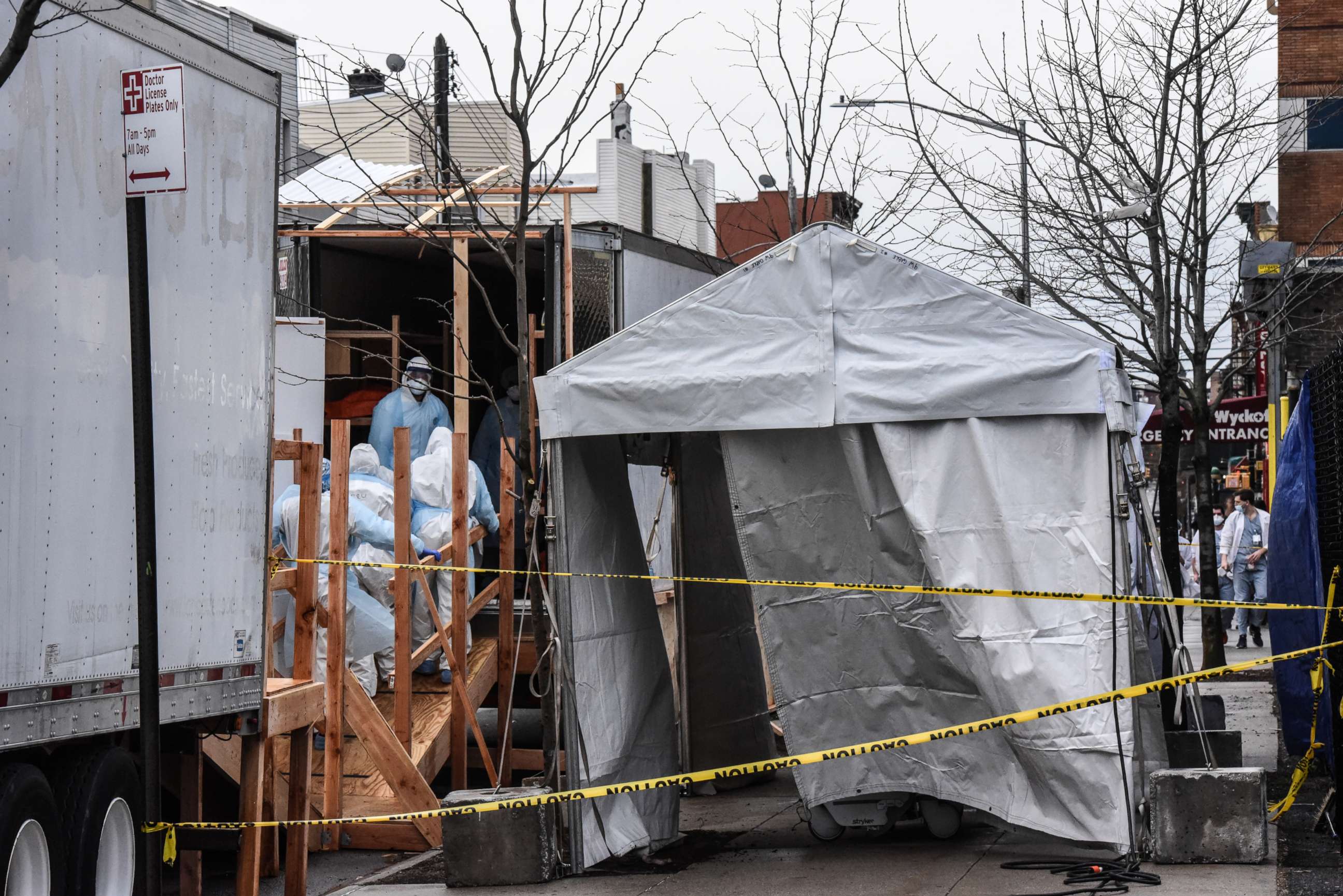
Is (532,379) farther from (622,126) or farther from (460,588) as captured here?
(622,126)

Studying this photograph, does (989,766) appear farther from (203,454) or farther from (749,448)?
(203,454)

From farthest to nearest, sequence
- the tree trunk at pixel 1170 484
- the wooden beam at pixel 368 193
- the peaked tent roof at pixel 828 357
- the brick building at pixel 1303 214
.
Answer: the brick building at pixel 1303 214 → the wooden beam at pixel 368 193 → the tree trunk at pixel 1170 484 → the peaked tent roof at pixel 828 357

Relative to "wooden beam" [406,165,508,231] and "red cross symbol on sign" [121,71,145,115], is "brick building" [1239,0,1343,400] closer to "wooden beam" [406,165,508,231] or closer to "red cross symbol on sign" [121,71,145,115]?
"wooden beam" [406,165,508,231]

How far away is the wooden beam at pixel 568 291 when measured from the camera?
1169 cm

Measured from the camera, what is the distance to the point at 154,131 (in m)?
5.14

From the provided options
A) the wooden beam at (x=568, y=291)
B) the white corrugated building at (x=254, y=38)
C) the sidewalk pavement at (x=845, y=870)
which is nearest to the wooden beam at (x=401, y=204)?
the wooden beam at (x=568, y=291)

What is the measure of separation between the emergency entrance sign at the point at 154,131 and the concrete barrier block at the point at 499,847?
382cm

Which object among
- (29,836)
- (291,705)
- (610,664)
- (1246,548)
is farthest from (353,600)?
(1246,548)

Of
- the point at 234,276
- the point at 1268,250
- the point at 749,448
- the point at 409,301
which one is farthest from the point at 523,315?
the point at 1268,250

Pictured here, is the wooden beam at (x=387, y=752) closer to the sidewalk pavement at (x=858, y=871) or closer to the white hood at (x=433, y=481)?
the sidewalk pavement at (x=858, y=871)

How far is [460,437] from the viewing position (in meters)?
10.0

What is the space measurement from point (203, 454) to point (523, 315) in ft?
8.10

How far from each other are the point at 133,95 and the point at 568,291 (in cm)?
670

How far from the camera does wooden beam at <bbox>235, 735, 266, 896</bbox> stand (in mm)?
6922
